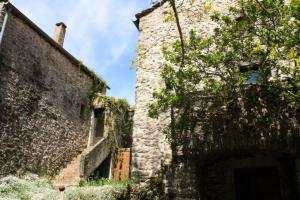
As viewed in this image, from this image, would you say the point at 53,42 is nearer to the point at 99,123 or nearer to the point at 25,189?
the point at 99,123

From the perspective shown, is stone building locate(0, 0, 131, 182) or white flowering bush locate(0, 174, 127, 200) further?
stone building locate(0, 0, 131, 182)

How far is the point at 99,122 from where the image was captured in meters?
16.6

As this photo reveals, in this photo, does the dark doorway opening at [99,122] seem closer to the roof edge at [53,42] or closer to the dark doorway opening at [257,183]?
the roof edge at [53,42]

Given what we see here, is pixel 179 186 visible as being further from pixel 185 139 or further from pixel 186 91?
pixel 186 91

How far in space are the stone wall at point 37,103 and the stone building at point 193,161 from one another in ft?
14.1

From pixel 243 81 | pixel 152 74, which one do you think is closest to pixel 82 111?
pixel 152 74

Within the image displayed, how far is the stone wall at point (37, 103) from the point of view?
442 inches

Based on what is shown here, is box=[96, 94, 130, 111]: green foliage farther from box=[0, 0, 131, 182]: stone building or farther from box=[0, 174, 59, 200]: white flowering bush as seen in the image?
box=[0, 174, 59, 200]: white flowering bush

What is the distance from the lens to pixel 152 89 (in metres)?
11.1

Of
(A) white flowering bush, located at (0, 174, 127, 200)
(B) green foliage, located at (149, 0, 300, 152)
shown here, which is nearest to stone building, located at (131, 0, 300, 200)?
(B) green foliage, located at (149, 0, 300, 152)

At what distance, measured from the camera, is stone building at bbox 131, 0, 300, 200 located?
6895 mm

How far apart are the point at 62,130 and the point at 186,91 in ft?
27.3

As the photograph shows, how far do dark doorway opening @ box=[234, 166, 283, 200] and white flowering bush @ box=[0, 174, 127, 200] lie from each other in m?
3.27

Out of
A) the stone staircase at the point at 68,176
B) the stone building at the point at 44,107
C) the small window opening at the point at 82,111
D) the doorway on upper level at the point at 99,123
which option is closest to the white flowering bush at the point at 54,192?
the stone building at the point at 44,107
